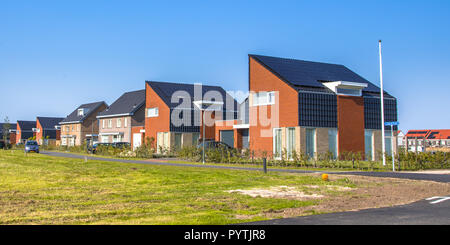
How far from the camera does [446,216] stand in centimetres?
776

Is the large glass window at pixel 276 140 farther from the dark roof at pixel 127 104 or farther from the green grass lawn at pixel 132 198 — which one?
the dark roof at pixel 127 104

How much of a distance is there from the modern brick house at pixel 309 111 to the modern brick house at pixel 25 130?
78504mm

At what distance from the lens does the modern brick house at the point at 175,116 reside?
42000 millimetres

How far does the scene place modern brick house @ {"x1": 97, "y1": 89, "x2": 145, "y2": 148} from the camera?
173 feet

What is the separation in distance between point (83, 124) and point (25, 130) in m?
35.1

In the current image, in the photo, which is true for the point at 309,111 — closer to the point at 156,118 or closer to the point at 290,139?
the point at 290,139

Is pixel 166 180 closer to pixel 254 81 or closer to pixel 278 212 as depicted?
pixel 278 212

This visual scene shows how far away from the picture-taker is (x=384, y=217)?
7.67m

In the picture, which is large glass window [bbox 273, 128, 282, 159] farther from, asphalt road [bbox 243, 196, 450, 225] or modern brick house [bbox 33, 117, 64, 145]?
modern brick house [bbox 33, 117, 64, 145]

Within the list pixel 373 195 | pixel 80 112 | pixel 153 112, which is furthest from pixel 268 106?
pixel 80 112

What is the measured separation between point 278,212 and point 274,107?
21198 millimetres

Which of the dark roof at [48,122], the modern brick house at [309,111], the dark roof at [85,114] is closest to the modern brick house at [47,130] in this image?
the dark roof at [48,122]

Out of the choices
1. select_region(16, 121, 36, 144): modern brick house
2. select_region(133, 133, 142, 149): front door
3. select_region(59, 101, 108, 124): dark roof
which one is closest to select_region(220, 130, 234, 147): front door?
select_region(133, 133, 142, 149): front door
